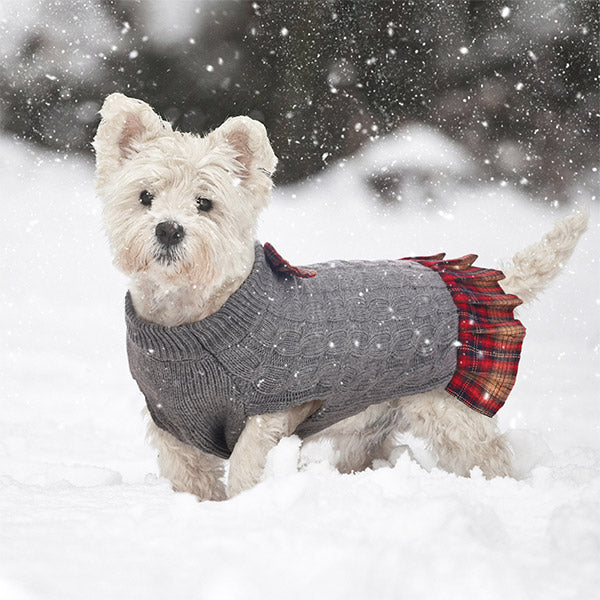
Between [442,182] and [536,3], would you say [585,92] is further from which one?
[442,182]

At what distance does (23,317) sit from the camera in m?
7.08

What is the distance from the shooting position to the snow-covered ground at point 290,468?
1.53 metres

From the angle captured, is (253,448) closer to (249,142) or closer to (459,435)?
(459,435)

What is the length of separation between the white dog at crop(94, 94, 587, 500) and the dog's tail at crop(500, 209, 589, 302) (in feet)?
2.19

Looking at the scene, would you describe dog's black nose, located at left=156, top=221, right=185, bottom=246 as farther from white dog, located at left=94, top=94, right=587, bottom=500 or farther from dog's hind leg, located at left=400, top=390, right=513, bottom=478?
dog's hind leg, located at left=400, top=390, right=513, bottom=478

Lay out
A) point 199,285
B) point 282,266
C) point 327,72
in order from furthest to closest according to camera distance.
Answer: point 327,72, point 282,266, point 199,285

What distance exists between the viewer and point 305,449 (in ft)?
13.1

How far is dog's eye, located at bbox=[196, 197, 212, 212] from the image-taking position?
2.84 meters

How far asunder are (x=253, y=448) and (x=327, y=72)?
18.0 feet

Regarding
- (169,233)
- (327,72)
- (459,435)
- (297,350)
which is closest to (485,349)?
(459,435)

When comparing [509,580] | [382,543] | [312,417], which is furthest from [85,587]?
[312,417]

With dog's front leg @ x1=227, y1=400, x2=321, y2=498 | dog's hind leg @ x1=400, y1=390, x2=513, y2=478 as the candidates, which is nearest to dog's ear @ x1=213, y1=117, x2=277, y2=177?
dog's front leg @ x1=227, y1=400, x2=321, y2=498

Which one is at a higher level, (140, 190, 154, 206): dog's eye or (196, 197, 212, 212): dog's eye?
(196, 197, 212, 212): dog's eye

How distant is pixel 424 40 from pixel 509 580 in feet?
22.7
